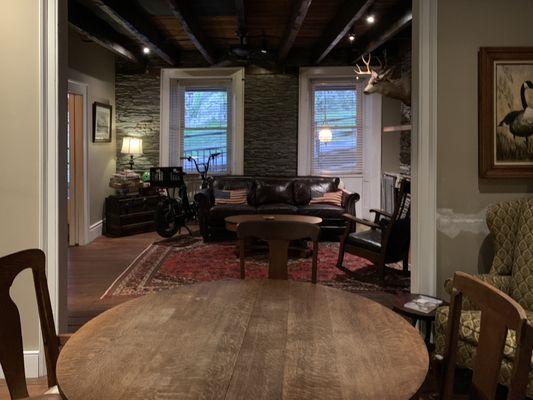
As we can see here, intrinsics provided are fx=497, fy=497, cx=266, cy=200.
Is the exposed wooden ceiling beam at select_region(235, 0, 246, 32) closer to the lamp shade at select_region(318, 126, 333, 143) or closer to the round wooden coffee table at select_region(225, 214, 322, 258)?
the round wooden coffee table at select_region(225, 214, 322, 258)

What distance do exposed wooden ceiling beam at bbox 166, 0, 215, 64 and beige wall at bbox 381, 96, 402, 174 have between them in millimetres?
2985

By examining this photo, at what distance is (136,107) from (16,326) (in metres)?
7.15

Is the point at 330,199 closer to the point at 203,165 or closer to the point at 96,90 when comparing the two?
the point at 203,165

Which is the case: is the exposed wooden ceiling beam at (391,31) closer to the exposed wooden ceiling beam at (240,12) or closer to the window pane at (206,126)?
the exposed wooden ceiling beam at (240,12)

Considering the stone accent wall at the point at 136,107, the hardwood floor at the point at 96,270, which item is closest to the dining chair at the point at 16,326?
the hardwood floor at the point at 96,270

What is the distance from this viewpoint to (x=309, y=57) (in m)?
8.23

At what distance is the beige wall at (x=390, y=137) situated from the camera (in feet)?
26.5

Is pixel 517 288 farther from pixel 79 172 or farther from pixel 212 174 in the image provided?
pixel 212 174

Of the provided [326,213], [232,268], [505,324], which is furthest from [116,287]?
[505,324]

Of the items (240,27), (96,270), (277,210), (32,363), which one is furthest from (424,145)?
(277,210)

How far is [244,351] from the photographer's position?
1.42 meters

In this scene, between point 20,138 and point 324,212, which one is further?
point 324,212

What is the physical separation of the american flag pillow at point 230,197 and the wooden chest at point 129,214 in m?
1.14

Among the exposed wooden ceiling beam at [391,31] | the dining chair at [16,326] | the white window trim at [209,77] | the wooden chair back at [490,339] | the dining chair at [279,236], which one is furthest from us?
the white window trim at [209,77]
